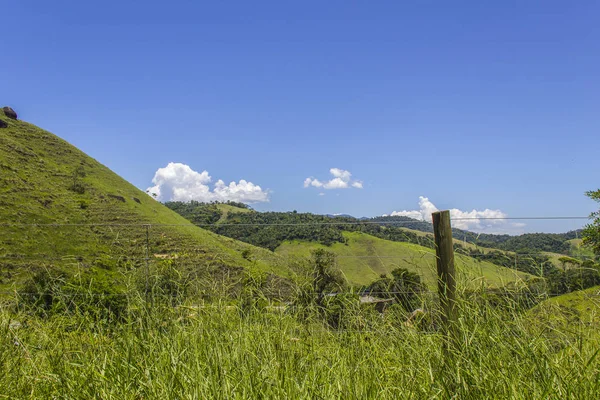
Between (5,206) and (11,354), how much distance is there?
61.1m

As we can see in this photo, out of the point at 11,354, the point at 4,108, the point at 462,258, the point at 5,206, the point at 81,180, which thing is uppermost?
the point at 4,108

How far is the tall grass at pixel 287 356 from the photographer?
1865 millimetres

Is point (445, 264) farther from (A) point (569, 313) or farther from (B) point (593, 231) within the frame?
(B) point (593, 231)

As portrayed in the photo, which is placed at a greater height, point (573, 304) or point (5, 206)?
point (5, 206)

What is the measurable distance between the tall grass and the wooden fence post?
0.57ft

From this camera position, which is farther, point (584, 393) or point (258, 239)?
point (258, 239)

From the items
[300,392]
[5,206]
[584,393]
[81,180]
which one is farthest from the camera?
[81,180]

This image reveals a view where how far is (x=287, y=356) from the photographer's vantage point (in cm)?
235

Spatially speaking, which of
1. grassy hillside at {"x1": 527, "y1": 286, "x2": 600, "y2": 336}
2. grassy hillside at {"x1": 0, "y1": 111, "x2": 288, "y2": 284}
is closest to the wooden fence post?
grassy hillside at {"x1": 527, "y1": 286, "x2": 600, "y2": 336}

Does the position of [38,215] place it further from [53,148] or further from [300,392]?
[300,392]

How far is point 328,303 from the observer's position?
3016 mm

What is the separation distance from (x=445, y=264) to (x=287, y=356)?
129 centimetres

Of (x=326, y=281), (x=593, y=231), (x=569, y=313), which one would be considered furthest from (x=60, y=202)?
(x=569, y=313)

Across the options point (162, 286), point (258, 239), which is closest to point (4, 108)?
point (258, 239)
